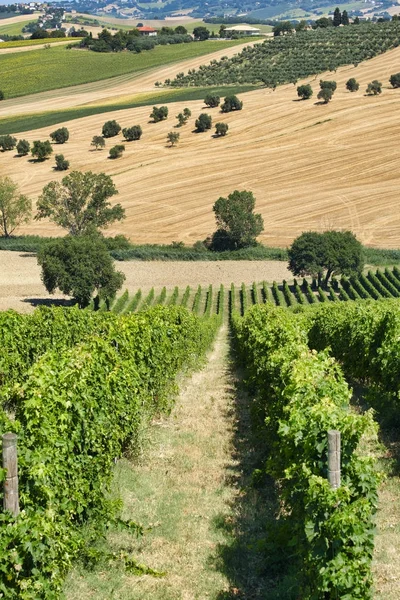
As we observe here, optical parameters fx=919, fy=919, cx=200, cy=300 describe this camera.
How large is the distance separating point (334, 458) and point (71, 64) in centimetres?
13824

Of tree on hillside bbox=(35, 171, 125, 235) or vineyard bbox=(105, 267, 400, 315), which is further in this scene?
tree on hillside bbox=(35, 171, 125, 235)

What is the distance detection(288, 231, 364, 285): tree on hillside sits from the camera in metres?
66.4

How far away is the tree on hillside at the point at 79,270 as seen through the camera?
58.7m

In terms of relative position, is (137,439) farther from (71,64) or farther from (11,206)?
(71,64)

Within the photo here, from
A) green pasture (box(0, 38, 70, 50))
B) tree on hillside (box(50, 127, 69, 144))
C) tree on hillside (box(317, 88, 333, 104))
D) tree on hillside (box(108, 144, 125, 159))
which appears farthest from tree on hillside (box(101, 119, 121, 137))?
green pasture (box(0, 38, 70, 50))

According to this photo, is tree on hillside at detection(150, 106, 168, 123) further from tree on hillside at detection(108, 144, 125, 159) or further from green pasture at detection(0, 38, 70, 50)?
green pasture at detection(0, 38, 70, 50)

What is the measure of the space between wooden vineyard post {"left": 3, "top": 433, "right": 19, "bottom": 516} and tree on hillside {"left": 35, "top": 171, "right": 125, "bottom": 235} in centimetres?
6923

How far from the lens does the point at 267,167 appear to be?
9119 centimetres

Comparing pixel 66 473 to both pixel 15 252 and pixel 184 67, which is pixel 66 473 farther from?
pixel 184 67

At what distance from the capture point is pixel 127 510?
45.5ft

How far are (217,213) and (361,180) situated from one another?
1691 centimetres

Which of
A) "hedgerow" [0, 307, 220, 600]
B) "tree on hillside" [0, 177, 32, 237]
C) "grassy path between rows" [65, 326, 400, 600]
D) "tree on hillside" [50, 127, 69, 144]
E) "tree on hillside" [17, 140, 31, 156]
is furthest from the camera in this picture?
"tree on hillside" [50, 127, 69, 144]

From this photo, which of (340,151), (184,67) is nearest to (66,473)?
(340,151)

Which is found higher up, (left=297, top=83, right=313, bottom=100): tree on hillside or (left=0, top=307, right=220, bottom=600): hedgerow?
(left=297, top=83, right=313, bottom=100): tree on hillside
